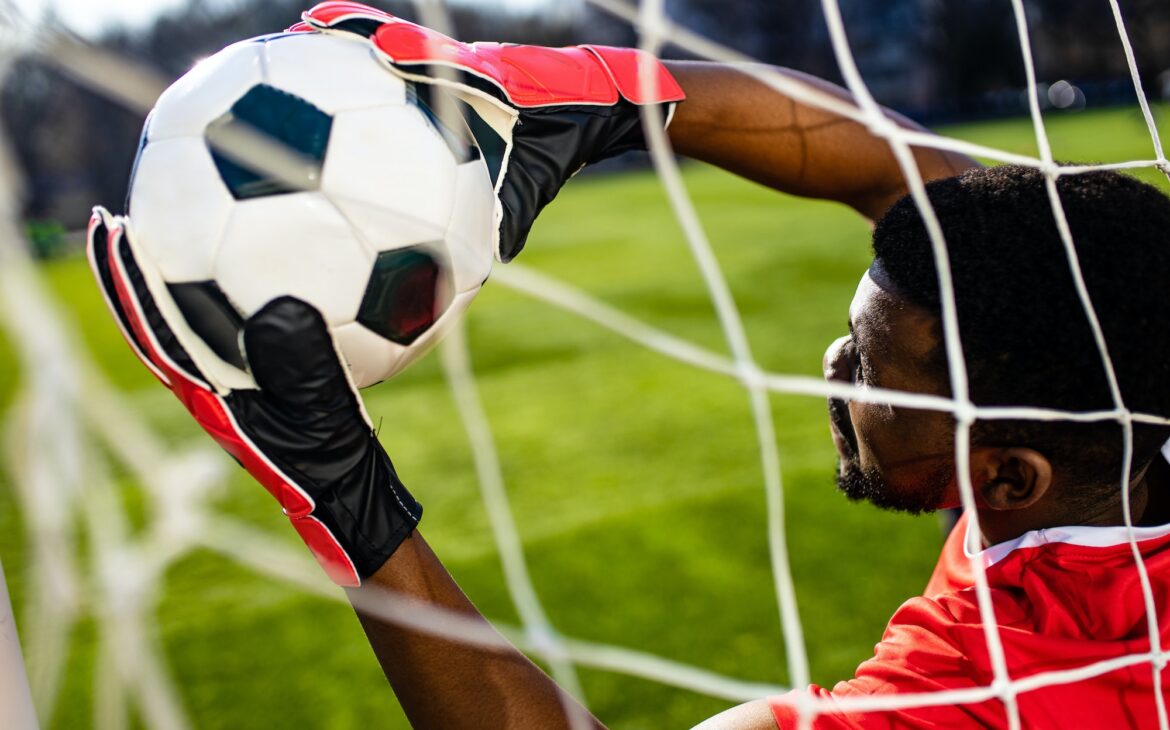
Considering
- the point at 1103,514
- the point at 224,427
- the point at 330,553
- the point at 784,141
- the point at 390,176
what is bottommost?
the point at 330,553

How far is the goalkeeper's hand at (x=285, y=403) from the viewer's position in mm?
1112

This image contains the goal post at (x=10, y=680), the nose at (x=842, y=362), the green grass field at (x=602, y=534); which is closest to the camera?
the goal post at (x=10, y=680)

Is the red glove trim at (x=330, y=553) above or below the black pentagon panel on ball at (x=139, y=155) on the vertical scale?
below

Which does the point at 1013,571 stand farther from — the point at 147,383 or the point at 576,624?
the point at 147,383

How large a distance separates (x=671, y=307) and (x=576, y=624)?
Result: 14.5 ft

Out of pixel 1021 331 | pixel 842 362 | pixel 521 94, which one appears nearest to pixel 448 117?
pixel 521 94

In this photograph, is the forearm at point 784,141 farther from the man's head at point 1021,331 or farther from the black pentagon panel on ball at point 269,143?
the black pentagon panel on ball at point 269,143

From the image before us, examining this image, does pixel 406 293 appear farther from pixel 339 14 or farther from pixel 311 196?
pixel 339 14

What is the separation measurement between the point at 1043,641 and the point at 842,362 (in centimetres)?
44

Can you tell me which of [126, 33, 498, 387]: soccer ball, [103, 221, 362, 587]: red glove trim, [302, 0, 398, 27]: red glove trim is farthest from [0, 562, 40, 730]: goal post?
[302, 0, 398, 27]: red glove trim

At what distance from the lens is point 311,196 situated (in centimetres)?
118

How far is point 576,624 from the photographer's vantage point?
2922mm

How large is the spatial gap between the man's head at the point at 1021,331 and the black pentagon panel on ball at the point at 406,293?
56cm

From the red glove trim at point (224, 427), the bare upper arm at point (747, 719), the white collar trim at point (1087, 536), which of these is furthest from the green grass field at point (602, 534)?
the red glove trim at point (224, 427)
